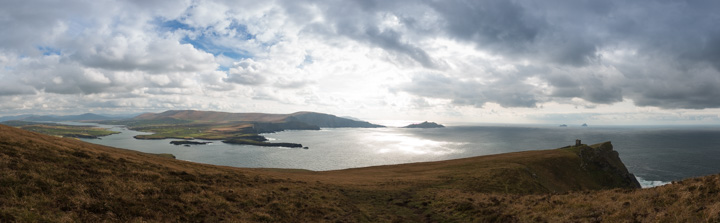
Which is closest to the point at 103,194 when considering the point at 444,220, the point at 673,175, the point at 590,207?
the point at 444,220

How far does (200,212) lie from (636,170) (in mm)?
163829

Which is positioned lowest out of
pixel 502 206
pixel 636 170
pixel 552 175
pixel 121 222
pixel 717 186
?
pixel 636 170

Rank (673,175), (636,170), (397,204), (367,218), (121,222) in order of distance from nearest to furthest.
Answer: (121,222) < (367,218) < (397,204) < (673,175) < (636,170)

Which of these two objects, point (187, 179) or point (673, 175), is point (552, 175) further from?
point (673, 175)

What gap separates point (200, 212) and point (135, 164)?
12.7m

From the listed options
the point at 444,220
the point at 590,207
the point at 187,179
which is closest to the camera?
the point at 590,207

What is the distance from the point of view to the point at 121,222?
14406 millimetres

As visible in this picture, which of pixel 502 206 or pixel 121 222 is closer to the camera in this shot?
pixel 121 222

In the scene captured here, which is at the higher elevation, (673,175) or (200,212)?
(200,212)

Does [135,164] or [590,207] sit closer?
[590,207]

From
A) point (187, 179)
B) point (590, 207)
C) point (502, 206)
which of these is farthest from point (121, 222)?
point (590, 207)

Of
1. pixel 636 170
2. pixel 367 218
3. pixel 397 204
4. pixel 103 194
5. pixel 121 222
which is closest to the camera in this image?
pixel 121 222

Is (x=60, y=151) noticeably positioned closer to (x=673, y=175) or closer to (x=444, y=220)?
(x=444, y=220)

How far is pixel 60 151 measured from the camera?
2322 cm
